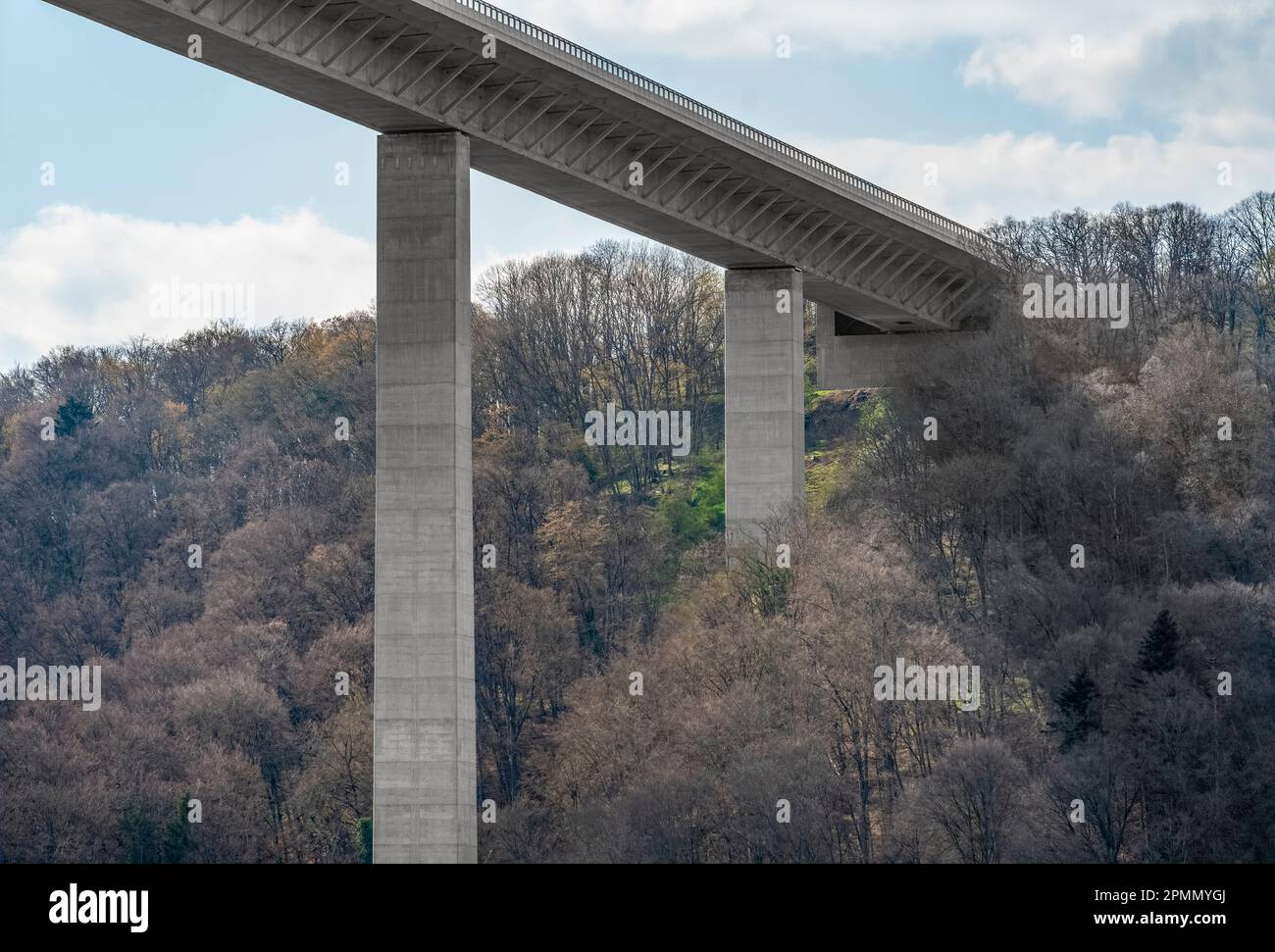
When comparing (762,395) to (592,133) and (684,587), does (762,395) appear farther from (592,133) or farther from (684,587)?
(592,133)

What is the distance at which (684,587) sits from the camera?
78875 millimetres

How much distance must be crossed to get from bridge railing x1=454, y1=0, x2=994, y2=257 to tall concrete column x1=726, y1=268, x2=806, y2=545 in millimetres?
3746

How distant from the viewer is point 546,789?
6831 centimetres

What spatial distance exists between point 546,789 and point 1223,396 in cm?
A: 2496

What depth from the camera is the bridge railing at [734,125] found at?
49.8m

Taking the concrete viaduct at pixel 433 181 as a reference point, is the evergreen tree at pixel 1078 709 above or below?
below

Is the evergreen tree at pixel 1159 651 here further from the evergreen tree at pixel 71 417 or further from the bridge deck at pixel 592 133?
the evergreen tree at pixel 71 417

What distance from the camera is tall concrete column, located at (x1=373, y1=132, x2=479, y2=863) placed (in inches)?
1873

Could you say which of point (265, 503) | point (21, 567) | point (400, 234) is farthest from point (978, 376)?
point (21, 567)

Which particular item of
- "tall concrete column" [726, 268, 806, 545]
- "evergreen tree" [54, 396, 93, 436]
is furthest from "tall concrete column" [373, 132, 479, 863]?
"evergreen tree" [54, 396, 93, 436]

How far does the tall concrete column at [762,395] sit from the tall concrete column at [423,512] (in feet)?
60.9

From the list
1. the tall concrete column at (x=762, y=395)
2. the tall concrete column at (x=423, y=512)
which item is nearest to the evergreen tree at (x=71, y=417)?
the tall concrete column at (x=762, y=395)

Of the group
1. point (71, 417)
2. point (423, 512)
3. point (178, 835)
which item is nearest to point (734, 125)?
point (423, 512)

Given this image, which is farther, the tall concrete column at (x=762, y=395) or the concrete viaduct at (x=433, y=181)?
the tall concrete column at (x=762, y=395)
